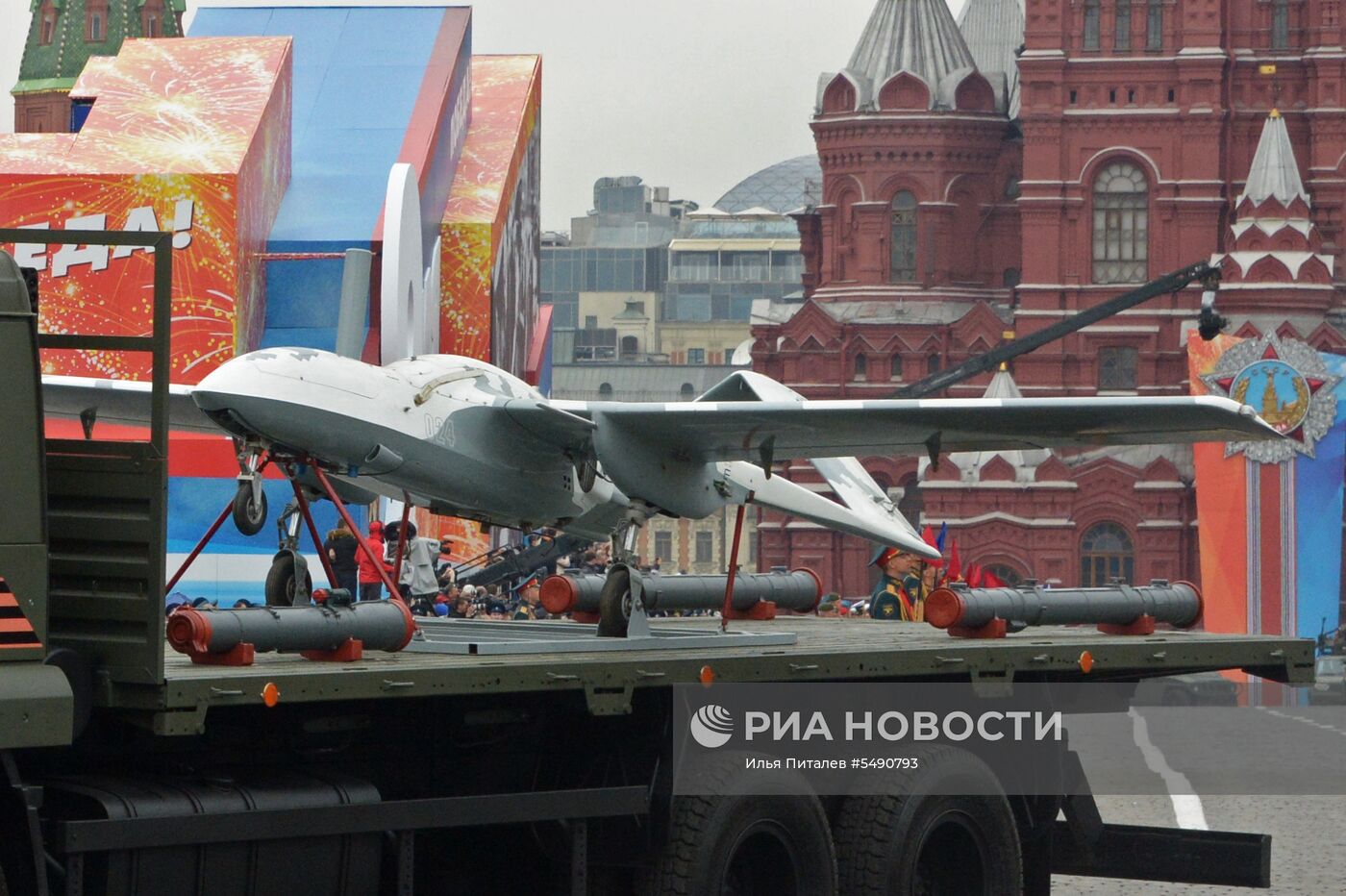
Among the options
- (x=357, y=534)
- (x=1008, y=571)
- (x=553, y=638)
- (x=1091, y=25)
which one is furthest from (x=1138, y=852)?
(x=1091, y=25)

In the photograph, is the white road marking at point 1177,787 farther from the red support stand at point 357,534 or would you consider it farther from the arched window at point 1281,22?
the arched window at point 1281,22

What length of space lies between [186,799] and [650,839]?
7.61ft

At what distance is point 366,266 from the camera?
13.2 m

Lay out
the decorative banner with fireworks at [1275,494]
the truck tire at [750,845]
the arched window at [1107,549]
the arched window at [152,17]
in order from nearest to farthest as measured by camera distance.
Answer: the truck tire at [750,845]
the decorative banner with fireworks at [1275,494]
the arched window at [1107,549]
the arched window at [152,17]

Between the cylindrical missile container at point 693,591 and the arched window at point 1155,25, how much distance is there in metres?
77.3

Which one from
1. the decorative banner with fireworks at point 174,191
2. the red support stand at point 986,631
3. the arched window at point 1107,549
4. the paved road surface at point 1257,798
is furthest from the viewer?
the arched window at point 1107,549

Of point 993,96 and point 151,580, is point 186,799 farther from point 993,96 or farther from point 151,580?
point 993,96

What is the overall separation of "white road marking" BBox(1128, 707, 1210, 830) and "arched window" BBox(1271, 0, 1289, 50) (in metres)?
61.1

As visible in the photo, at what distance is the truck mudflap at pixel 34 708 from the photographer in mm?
7039

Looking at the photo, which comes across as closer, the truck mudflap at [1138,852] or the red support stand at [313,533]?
the red support stand at [313,533]

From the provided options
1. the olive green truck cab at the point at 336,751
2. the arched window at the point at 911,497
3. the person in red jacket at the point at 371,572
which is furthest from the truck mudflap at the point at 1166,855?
the arched window at the point at 911,497

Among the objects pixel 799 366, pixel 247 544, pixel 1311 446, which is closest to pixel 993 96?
pixel 799 366

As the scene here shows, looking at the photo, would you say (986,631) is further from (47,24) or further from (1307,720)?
(47,24)

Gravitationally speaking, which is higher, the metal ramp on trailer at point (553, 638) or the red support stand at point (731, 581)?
the red support stand at point (731, 581)
